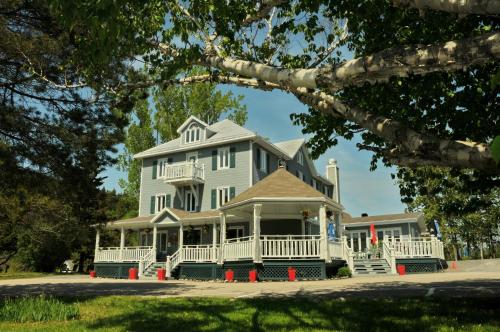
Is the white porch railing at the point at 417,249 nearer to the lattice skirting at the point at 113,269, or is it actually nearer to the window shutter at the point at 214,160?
the window shutter at the point at 214,160

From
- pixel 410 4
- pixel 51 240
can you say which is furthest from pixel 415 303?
pixel 51 240

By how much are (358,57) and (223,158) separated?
23.4m

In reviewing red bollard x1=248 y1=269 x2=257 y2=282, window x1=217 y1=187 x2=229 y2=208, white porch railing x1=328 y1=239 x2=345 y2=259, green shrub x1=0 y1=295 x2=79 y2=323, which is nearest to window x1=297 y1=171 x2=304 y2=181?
window x1=217 y1=187 x2=229 y2=208

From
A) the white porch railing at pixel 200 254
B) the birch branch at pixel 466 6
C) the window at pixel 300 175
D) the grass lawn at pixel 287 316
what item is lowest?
the grass lawn at pixel 287 316

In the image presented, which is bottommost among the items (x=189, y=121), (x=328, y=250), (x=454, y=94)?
(x=328, y=250)

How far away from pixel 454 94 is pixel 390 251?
662 inches

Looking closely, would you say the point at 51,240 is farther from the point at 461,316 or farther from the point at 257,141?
the point at 461,316

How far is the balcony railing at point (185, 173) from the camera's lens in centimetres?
3061

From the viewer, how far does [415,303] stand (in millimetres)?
9320

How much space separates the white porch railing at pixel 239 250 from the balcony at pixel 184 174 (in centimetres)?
818

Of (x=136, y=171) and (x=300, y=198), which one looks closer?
(x=300, y=198)

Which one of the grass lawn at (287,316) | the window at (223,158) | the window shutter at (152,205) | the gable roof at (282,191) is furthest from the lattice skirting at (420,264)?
the window shutter at (152,205)

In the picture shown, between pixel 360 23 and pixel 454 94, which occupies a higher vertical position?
pixel 360 23

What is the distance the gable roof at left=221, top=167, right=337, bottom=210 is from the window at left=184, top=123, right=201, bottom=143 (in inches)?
390
